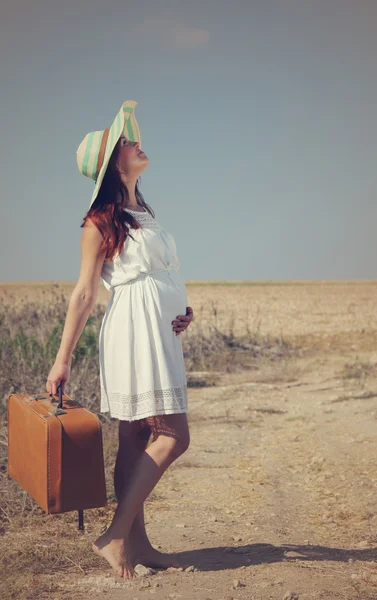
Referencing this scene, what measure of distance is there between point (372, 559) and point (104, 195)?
2386 mm

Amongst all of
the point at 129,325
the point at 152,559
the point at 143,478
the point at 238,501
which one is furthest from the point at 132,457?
the point at 238,501

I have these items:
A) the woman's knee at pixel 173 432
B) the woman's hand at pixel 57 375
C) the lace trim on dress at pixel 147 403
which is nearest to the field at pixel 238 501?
the woman's knee at pixel 173 432

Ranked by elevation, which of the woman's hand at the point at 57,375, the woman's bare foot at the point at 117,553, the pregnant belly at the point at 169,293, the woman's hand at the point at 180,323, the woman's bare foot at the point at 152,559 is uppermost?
the pregnant belly at the point at 169,293

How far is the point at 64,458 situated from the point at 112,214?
1092 millimetres

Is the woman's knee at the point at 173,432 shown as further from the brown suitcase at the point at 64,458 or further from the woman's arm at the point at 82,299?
the woman's arm at the point at 82,299

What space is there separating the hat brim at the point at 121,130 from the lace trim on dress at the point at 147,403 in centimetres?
93

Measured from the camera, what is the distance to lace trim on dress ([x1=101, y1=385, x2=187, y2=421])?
3203 millimetres

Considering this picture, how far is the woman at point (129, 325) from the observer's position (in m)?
3.23

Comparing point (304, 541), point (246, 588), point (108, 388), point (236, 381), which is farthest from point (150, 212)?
point (236, 381)

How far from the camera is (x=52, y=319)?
35.4ft

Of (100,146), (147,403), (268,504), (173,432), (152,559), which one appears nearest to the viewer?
(147,403)

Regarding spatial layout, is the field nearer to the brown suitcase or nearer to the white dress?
the brown suitcase

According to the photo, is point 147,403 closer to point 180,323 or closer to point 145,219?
point 180,323

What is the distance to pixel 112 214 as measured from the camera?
3.28m
